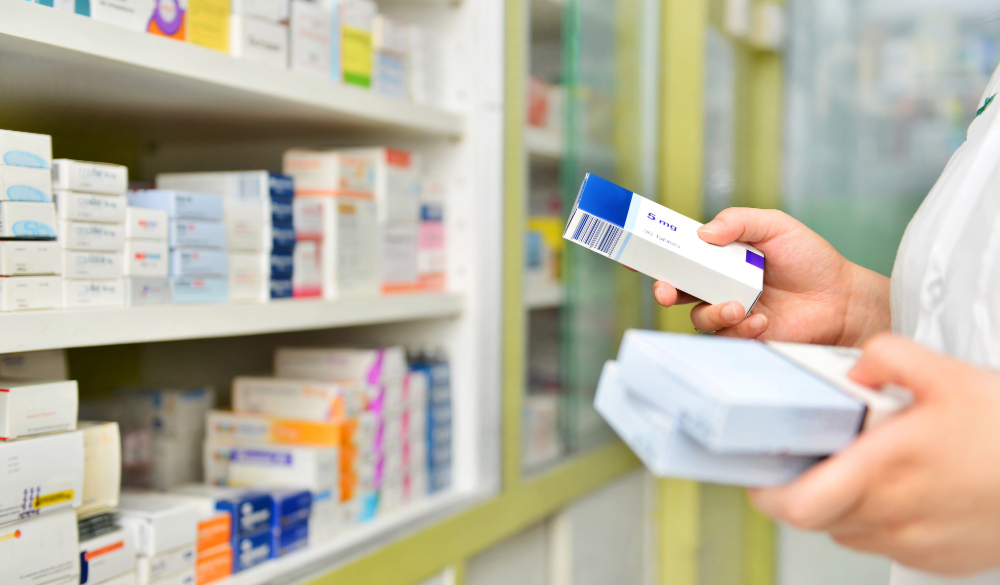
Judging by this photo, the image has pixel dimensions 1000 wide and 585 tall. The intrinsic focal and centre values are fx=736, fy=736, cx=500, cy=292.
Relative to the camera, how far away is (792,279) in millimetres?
986

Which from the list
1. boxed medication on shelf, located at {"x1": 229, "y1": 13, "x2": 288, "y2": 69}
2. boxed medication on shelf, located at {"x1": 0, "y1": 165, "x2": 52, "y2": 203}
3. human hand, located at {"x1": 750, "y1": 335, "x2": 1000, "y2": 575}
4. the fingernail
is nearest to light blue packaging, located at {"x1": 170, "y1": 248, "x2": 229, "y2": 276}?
boxed medication on shelf, located at {"x1": 0, "y1": 165, "x2": 52, "y2": 203}

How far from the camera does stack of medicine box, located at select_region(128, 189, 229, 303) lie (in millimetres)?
1092

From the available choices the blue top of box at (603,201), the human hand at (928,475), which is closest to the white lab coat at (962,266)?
the human hand at (928,475)

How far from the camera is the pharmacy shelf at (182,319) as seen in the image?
0.85 metres

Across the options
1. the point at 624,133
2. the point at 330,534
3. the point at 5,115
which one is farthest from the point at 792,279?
the point at 624,133

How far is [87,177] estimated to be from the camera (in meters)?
0.96

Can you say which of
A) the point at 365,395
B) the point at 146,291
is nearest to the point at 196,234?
the point at 146,291

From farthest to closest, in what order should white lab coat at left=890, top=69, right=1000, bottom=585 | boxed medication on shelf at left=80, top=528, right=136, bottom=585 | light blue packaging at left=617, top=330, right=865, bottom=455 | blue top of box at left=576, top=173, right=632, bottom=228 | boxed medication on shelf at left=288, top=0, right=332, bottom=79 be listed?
boxed medication on shelf at left=288, top=0, right=332, bottom=79, boxed medication on shelf at left=80, top=528, right=136, bottom=585, blue top of box at left=576, top=173, right=632, bottom=228, white lab coat at left=890, top=69, right=1000, bottom=585, light blue packaging at left=617, top=330, right=865, bottom=455

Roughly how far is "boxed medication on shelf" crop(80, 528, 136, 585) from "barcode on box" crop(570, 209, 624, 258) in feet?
2.34

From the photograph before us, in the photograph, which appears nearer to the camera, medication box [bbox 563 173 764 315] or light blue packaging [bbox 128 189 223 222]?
medication box [bbox 563 173 764 315]

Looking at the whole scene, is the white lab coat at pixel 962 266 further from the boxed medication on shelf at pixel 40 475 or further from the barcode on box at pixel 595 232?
the boxed medication on shelf at pixel 40 475

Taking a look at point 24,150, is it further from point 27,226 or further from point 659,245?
point 659,245

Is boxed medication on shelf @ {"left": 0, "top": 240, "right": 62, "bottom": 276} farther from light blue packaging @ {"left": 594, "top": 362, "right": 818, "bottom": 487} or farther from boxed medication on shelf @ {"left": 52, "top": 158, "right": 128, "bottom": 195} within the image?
light blue packaging @ {"left": 594, "top": 362, "right": 818, "bottom": 487}

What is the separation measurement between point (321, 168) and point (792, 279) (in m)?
0.86
